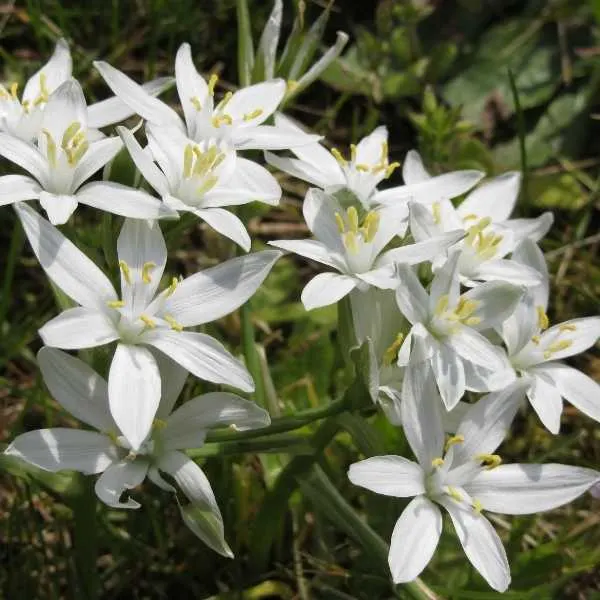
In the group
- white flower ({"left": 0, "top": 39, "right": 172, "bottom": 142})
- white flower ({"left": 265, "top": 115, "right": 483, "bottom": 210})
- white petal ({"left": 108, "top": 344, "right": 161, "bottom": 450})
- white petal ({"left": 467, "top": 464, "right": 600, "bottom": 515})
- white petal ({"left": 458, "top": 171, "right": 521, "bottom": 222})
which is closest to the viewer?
white petal ({"left": 108, "top": 344, "right": 161, "bottom": 450})

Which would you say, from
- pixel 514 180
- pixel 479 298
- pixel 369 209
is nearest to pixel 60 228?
pixel 369 209

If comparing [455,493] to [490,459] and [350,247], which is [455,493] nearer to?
[490,459]

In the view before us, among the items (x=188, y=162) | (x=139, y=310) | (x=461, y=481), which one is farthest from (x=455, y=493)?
(x=188, y=162)

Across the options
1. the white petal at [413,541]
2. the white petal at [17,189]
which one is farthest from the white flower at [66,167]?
the white petal at [413,541]

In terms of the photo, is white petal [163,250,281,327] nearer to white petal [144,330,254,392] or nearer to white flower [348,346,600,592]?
white petal [144,330,254,392]

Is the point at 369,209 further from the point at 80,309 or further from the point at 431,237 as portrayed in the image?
the point at 80,309

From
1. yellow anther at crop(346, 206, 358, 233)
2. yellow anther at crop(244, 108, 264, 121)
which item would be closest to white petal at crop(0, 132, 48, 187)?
yellow anther at crop(244, 108, 264, 121)
